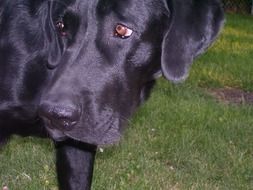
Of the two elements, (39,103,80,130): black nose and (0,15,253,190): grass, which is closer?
(39,103,80,130): black nose

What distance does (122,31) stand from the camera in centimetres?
260

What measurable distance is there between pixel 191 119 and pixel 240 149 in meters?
0.57

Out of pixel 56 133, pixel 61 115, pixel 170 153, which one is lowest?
pixel 170 153

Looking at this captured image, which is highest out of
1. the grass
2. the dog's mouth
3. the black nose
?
the black nose

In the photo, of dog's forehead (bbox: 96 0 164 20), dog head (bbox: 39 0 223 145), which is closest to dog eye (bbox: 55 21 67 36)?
dog head (bbox: 39 0 223 145)

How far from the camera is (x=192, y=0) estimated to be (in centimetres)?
278

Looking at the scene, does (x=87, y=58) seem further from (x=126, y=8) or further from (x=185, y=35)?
(x=185, y=35)

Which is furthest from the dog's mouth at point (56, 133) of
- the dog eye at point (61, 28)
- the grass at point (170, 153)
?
the grass at point (170, 153)

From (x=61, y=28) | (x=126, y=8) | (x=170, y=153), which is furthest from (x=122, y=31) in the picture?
(x=170, y=153)

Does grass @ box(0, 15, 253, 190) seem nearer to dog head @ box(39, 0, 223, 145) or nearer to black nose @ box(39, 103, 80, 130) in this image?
dog head @ box(39, 0, 223, 145)

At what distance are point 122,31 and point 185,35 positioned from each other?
306 mm

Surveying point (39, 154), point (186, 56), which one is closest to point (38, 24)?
point (186, 56)

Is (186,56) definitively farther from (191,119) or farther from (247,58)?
(247,58)

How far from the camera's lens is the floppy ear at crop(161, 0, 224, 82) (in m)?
2.75
